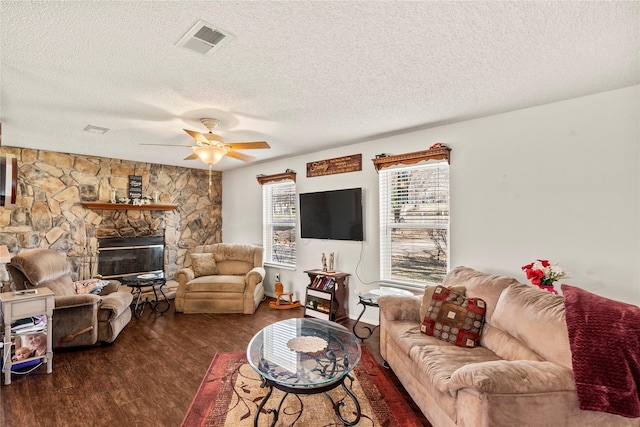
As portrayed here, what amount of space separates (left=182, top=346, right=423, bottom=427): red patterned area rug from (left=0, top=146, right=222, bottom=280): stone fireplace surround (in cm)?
372

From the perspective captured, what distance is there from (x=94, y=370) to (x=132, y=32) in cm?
299

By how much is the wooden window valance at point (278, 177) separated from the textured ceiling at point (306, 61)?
173 centimetres

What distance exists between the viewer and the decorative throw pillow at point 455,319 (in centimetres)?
252

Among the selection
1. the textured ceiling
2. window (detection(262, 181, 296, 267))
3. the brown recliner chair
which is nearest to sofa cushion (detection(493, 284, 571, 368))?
the textured ceiling

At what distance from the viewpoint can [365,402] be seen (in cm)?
243

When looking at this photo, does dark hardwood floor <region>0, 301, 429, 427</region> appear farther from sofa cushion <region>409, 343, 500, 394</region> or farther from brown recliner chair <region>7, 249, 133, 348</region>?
sofa cushion <region>409, 343, 500, 394</region>

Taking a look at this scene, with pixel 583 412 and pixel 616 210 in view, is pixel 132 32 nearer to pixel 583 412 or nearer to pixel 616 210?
pixel 583 412

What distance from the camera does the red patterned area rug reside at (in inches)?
87.1

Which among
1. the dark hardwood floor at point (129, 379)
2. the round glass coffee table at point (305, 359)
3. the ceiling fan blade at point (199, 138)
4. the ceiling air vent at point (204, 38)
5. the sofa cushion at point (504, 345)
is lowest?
the dark hardwood floor at point (129, 379)

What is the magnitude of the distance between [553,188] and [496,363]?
1.94 m

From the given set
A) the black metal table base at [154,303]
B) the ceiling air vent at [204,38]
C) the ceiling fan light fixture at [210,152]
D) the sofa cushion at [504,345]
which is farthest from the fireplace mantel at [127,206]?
the sofa cushion at [504,345]

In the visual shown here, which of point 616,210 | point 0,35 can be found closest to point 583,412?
point 616,210

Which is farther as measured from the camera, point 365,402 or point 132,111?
point 132,111

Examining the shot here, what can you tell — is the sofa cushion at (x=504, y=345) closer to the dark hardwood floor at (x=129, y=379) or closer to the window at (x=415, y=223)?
the dark hardwood floor at (x=129, y=379)
